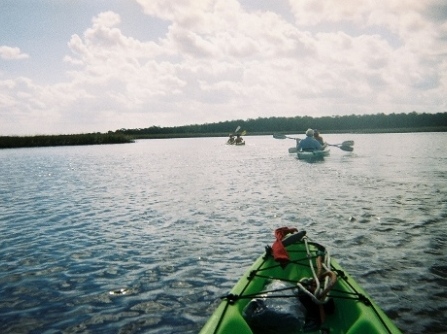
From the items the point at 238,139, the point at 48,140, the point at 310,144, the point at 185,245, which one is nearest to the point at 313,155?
Answer: the point at 310,144

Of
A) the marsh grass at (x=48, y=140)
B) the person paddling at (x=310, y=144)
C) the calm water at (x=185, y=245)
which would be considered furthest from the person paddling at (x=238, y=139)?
the calm water at (x=185, y=245)

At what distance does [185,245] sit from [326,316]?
5.61m

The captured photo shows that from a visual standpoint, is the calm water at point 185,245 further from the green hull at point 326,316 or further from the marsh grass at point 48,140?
the marsh grass at point 48,140

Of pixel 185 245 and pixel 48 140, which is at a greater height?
pixel 48 140

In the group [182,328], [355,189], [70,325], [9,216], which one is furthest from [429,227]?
[9,216]

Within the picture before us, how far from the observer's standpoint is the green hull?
4.14m

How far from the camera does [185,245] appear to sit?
9953mm

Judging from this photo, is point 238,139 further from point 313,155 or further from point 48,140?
point 48,140

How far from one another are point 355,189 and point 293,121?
354 feet

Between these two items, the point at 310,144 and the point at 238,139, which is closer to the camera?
the point at 310,144

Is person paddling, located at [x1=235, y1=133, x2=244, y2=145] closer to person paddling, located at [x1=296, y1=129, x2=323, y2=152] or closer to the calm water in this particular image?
person paddling, located at [x1=296, y1=129, x2=323, y2=152]

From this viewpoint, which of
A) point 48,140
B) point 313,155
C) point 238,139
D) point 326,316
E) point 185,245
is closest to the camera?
point 326,316

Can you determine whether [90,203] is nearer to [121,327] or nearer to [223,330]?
[121,327]

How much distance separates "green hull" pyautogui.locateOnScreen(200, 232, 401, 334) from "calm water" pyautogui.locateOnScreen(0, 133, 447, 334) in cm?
119
